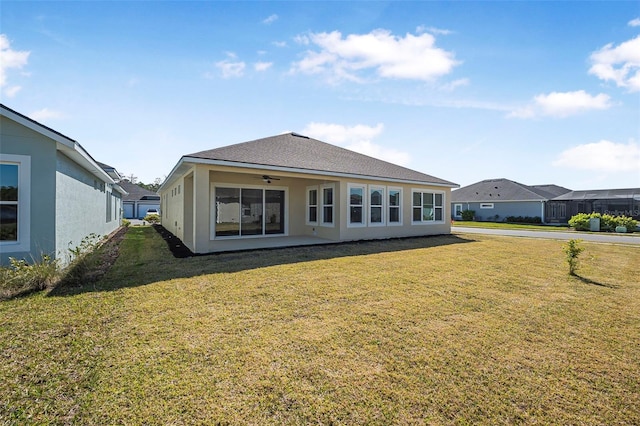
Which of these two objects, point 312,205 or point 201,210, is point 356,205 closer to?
point 312,205

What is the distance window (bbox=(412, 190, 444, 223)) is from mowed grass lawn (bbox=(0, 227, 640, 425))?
352 inches

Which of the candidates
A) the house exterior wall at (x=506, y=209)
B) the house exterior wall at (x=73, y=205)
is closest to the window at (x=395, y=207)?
the house exterior wall at (x=73, y=205)

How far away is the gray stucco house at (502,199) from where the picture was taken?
29.8 metres

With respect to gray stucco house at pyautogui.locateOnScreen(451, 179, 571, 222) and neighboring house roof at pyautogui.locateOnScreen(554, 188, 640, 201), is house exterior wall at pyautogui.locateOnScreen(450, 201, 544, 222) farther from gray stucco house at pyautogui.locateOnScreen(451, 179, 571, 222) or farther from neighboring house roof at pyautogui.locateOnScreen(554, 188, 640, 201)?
neighboring house roof at pyautogui.locateOnScreen(554, 188, 640, 201)

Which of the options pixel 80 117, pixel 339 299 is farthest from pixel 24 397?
pixel 80 117

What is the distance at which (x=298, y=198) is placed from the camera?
14.1 metres

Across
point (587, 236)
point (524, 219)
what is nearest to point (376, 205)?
point (587, 236)

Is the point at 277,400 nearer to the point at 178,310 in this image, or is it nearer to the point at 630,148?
the point at 178,310

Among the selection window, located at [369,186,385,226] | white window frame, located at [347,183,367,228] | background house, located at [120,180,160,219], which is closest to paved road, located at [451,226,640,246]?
window, located at [369,186,385,226]

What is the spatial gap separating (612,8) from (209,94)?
14551 millimetres

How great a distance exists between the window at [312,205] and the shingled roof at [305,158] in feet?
5.26

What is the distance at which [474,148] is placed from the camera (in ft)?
58.6

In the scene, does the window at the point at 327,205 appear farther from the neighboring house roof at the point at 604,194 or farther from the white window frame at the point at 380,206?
the neighboring house roof at the point at 604,194

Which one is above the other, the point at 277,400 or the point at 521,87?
A: the point at 521,87
